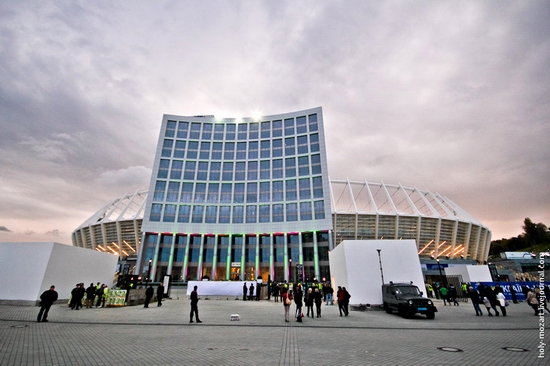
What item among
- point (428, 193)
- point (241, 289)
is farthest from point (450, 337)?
point (428, 193)

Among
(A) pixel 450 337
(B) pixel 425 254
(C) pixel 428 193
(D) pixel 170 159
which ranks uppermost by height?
(D) pixel 170 159

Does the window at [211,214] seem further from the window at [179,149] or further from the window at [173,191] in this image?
the window at [179,149]

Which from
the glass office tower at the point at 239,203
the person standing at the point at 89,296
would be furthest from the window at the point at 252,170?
the person standing at the point at 89,296

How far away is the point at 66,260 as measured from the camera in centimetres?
2244

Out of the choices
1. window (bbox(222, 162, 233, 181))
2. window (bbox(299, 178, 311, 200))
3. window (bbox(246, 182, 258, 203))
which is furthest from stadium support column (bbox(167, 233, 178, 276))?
window (bbox(299, 178, 311, 200))

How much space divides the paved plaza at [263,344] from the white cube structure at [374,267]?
7.82 metres

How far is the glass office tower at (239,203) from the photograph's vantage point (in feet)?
207

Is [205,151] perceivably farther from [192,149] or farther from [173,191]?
[173,191]

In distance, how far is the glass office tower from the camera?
63.0 m

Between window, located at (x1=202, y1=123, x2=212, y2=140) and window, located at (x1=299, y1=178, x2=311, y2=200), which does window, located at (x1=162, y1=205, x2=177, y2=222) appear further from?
window, located at (x1=299, y1=178, x2=311, y2=200)

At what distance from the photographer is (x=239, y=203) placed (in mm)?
68938

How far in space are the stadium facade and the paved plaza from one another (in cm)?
4912

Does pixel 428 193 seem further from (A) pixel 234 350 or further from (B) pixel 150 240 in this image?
(A) pixel 234 350

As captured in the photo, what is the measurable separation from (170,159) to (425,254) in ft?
246
